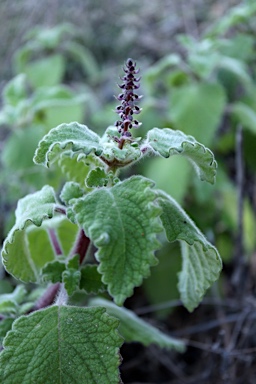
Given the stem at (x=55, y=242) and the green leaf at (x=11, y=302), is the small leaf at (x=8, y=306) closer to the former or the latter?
the green leaf at (x=11, y=302)

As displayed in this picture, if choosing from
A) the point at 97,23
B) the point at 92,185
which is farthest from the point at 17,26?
the point at 92,185

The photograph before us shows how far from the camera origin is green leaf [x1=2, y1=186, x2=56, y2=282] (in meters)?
0.93

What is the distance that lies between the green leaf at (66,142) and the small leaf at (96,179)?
4cm

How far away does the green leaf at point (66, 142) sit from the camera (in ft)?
2.93

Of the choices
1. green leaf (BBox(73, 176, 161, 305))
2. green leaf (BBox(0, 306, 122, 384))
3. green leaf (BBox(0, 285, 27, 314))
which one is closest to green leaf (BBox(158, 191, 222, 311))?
green leaf (BBox(73, 176, 161, 305))

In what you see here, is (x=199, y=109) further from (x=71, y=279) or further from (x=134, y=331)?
(x=71, y=279)

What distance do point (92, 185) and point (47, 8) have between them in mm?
3333

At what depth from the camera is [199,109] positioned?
7.44 feet

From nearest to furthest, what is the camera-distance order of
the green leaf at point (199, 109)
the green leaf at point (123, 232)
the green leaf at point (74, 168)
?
the green leaf at point (123, 232) → the green leaf at point (74, 168) → the green leaf at point (199, 109)

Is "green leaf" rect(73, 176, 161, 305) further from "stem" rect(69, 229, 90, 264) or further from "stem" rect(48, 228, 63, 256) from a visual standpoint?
"stem" rect(48, 228, 63, 256)

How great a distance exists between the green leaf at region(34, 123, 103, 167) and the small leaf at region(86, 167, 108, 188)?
0.04 meters

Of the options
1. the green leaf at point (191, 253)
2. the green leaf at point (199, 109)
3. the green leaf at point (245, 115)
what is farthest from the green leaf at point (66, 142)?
the green leaf at point (245, 115)

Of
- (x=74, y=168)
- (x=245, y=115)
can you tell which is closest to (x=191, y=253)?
(x=74, y=168)

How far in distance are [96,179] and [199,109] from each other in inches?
55.5
